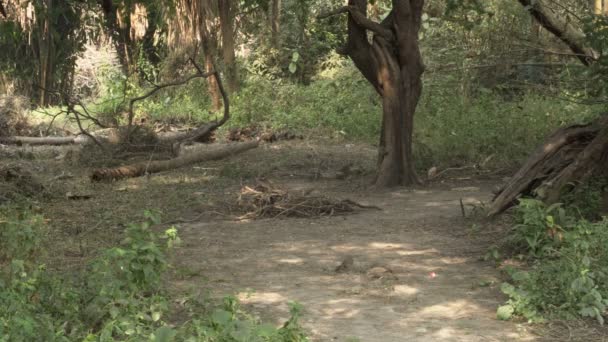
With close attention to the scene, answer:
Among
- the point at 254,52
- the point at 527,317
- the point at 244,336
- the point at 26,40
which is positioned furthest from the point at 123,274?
the point at 26,40

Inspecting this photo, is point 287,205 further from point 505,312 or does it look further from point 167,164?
point 505,312

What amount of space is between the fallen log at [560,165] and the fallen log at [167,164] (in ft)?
17.6

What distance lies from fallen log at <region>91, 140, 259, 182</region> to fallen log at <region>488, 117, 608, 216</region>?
538cm

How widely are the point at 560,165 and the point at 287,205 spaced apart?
9.00 ft

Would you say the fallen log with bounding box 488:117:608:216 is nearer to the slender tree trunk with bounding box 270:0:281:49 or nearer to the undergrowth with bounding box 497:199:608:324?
the undergrowth with bounding box 497:199:608:324

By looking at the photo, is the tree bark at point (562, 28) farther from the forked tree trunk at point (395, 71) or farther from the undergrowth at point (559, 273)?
the undergrowth at point (559, 273)

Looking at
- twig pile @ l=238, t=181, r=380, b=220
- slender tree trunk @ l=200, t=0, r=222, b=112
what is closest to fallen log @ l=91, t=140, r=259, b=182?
twig pile @ l=238, t=181, r=380, b=220

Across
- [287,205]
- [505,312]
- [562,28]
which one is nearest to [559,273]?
[505,312]

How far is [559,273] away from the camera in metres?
5.37

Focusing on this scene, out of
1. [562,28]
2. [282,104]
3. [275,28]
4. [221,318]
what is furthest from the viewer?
[275,28]

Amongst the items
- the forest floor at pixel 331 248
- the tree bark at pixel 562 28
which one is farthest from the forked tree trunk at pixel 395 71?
the tree bark at pixel 562 28

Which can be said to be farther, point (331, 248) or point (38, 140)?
point (38, 140)

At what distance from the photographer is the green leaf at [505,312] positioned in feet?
16.9

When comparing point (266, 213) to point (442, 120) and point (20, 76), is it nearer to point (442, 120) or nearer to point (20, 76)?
point (442, 120)
